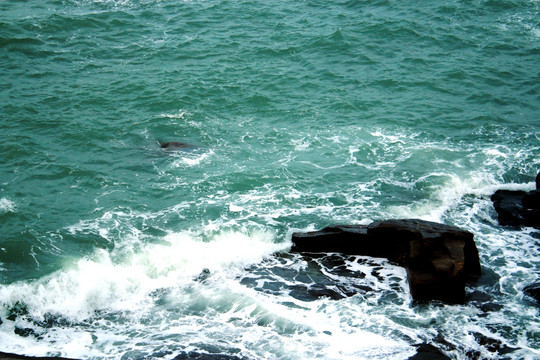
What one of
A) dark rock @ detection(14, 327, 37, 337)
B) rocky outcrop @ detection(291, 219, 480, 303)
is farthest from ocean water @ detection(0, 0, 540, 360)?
rocky outcrop @ detection(291, 219, 480, 303)

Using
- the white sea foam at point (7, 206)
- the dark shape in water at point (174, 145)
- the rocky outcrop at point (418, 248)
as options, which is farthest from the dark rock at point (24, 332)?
the dark shape in water at point (174, 145)

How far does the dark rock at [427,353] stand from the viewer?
1381 centimetres

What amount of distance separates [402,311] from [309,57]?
61.3 feet

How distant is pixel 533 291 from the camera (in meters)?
16.5

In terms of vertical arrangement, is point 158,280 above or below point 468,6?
below

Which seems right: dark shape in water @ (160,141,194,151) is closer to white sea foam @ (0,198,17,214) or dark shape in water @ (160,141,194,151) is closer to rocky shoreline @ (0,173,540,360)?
white sea foam @ (0,198,17,214)

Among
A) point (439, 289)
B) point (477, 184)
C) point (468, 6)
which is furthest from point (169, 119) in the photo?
point (468, 6)

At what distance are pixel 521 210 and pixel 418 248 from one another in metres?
5.61

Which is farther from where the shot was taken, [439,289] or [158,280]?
[158,280]

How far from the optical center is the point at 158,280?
58.3ft

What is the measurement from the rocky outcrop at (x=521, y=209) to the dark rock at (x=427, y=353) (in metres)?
7.29

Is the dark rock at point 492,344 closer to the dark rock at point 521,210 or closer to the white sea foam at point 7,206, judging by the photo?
the dark rock at point 521,210

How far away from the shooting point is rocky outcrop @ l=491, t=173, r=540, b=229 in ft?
64.4

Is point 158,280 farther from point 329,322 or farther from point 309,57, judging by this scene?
point 309,57
